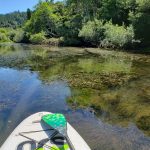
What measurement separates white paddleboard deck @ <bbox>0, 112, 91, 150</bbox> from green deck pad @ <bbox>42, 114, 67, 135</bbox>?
0.13 metres

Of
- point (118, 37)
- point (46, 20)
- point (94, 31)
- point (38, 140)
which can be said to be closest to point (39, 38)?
point (46, 20)

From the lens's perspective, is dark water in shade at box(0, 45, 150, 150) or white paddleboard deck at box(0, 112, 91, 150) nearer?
white paddleboard deck at box(0, 112, 91, 150)

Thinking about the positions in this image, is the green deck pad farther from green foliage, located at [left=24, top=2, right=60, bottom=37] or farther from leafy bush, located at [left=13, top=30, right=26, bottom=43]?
leafy bush, located at [left=13, top=30, right=26, bottom=43]

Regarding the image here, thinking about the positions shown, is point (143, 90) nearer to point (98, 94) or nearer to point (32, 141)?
point (98, 94)

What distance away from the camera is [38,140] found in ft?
20.3

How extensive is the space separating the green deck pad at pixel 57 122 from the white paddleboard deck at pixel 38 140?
0.13 m

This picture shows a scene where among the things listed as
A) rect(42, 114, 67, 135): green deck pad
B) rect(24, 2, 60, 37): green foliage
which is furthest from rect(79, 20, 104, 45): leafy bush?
rect(42, 114, 67, 135): green deck pad

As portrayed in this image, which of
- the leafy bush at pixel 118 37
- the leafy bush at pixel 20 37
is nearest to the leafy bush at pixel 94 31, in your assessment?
the leafy bush at pixel 118 37

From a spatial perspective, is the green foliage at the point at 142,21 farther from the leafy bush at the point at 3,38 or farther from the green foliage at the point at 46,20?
the leafy bush at the point at 3,38

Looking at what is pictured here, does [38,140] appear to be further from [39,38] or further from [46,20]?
[46,20]

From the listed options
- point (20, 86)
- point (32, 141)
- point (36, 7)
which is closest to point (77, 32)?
point (36, 7)

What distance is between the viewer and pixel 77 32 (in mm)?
47219

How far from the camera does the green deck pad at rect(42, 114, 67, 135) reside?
6534 millimetres

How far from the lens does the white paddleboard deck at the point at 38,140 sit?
233 inches
